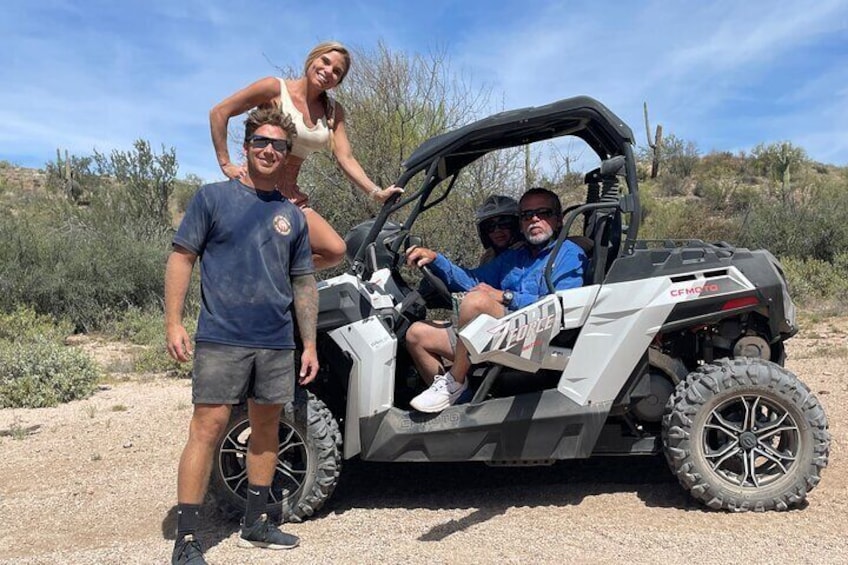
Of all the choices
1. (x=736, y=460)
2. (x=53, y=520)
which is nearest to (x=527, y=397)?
(x=736, y=460)

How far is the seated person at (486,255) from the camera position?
155 inches

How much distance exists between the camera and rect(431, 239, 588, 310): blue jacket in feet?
12.9

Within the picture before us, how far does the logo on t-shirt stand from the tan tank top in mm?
562

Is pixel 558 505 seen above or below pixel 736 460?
below

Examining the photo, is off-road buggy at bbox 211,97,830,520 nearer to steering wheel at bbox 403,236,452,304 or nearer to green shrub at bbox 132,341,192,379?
steering wheel at bbox 403,236,452,304

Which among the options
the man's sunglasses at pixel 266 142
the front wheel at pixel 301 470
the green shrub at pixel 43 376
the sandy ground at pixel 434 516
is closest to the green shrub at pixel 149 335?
the green shrub at pixel 43 376

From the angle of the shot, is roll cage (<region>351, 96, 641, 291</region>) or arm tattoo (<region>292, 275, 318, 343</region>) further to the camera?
roll cage (<region>351, 96, 641, 291</region>)

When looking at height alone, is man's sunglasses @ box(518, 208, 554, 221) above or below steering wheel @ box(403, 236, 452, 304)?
above

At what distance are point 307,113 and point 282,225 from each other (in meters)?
0.83

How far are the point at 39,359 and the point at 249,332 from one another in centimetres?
517

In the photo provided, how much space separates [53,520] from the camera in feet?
13.3

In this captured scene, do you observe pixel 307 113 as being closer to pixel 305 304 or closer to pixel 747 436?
pixel 305 304

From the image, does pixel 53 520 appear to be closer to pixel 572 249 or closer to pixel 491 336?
pixel 491 336

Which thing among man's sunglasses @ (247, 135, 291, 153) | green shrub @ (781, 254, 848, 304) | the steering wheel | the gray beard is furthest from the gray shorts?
green shrub @ (781, 254, 848, 304)
